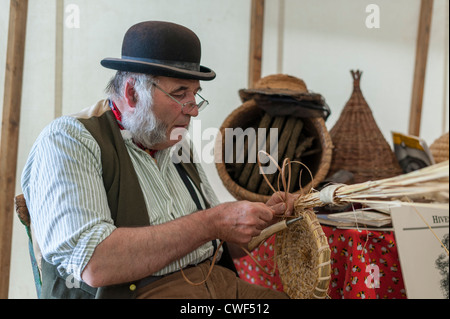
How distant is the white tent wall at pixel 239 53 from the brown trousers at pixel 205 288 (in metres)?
1.16

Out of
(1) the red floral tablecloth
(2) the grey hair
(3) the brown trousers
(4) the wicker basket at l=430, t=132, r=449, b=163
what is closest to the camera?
(3) the brown trousers

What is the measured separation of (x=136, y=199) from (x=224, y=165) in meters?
1.09

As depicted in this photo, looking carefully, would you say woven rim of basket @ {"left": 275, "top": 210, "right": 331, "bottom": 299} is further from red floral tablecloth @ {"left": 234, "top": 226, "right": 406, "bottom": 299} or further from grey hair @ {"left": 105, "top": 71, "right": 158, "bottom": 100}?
grey hair @ {"left": 105, "top": 71, "right": 158, "bottom": 100}

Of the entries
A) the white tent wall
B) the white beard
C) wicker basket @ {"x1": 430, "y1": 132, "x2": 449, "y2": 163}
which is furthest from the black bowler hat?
wicker basket @ {"x1": 430, "y1": 132, "x2": 449, "y2": 163}

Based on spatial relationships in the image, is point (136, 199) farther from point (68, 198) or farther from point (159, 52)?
point (159, 52)

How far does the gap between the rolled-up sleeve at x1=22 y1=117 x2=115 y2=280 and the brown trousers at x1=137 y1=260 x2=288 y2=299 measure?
238 mm

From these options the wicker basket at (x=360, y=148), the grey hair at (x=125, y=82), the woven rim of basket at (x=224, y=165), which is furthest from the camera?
the wicker basket at (x=360, y=148)

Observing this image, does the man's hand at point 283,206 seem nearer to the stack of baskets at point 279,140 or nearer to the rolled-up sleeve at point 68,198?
the rolled-up sleeve at point 68,198

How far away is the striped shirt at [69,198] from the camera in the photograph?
1152 millimetres

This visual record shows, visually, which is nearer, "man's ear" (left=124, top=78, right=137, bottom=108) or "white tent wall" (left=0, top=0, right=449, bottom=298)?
"man's ear" (left=124, top=78, right=137, bottom=108)

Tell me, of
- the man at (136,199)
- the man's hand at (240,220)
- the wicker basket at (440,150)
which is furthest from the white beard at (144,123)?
the wicker basket at (440,150)

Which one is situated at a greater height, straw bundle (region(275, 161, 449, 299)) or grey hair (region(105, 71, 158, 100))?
grey hair (region(105, 71, 158, 100))

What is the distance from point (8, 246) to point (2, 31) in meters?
1.07

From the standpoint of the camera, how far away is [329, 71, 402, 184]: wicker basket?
2.43 meters
